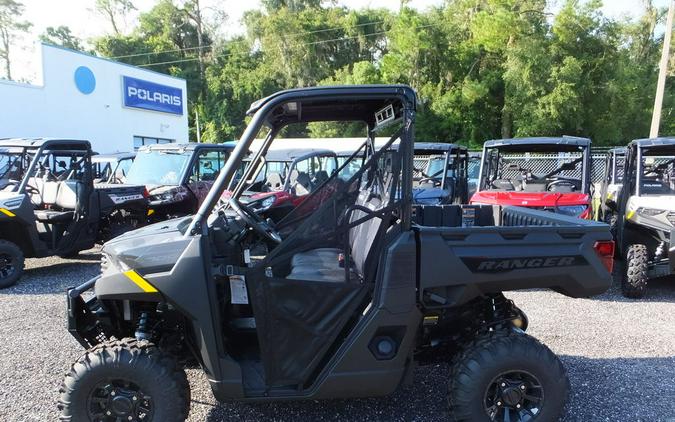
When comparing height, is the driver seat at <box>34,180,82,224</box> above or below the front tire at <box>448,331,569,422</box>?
above

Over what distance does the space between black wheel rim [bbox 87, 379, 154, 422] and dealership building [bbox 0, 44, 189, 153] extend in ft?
58.9

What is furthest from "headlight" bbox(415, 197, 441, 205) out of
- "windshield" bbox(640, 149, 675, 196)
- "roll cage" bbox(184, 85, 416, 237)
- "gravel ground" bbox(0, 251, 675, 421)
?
"roll cage" bbox(184, 85, 416, 237)

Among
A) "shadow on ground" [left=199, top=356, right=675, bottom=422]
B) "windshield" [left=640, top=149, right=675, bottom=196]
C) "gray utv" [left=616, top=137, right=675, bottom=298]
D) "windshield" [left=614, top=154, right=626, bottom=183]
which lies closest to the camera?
"shadow on ground" [left=199, top=356, right=675, bottom=422]

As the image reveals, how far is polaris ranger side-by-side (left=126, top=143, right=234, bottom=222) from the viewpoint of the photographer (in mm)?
8555

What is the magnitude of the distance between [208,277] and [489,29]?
23817mm

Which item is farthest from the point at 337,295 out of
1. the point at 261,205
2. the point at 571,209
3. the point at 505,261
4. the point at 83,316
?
the point at 571,209

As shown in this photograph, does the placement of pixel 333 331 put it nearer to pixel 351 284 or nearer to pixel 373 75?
pixel 351 284

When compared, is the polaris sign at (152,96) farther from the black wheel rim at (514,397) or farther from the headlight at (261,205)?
the black wheel rim at (514,397)

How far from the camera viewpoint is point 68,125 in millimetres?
19391

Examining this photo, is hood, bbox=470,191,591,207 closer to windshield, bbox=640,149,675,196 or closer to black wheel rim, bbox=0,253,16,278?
windshield, bbox=640,149,675,196

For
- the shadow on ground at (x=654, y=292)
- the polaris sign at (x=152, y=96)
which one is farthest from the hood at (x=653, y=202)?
the polaris sign at (x=152, y=96)

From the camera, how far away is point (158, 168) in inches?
367

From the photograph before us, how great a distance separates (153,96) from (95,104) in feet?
11.6

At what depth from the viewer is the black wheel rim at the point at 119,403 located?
2.58 m
